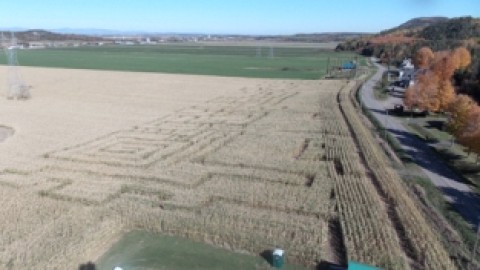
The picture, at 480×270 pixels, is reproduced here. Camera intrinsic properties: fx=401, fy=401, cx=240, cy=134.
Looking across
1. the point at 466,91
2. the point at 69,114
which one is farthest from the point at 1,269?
the point at 466,91

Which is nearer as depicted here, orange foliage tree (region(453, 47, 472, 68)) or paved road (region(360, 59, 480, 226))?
paved road (region(360, 59, 480, 226))

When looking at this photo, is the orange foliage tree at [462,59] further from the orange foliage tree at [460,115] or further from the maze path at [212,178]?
the maze path at [212,178]

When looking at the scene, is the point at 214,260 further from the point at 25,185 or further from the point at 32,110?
the point at 32,110

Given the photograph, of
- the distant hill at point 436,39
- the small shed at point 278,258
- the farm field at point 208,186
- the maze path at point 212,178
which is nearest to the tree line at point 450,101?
the farm field at point 208,186

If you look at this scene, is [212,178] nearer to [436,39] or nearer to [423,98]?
[423,98]

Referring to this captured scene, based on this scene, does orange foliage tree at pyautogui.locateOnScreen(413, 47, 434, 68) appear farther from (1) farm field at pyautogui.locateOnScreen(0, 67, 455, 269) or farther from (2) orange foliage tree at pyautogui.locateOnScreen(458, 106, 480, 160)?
(2) orange foliage tree at pyautogui.locateOnScreen(458, 106, 480, 160)

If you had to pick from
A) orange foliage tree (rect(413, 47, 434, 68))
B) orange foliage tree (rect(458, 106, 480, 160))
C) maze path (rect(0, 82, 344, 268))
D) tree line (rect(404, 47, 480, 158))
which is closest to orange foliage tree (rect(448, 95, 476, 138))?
tree line (rect(404, 47, 480, 158))
